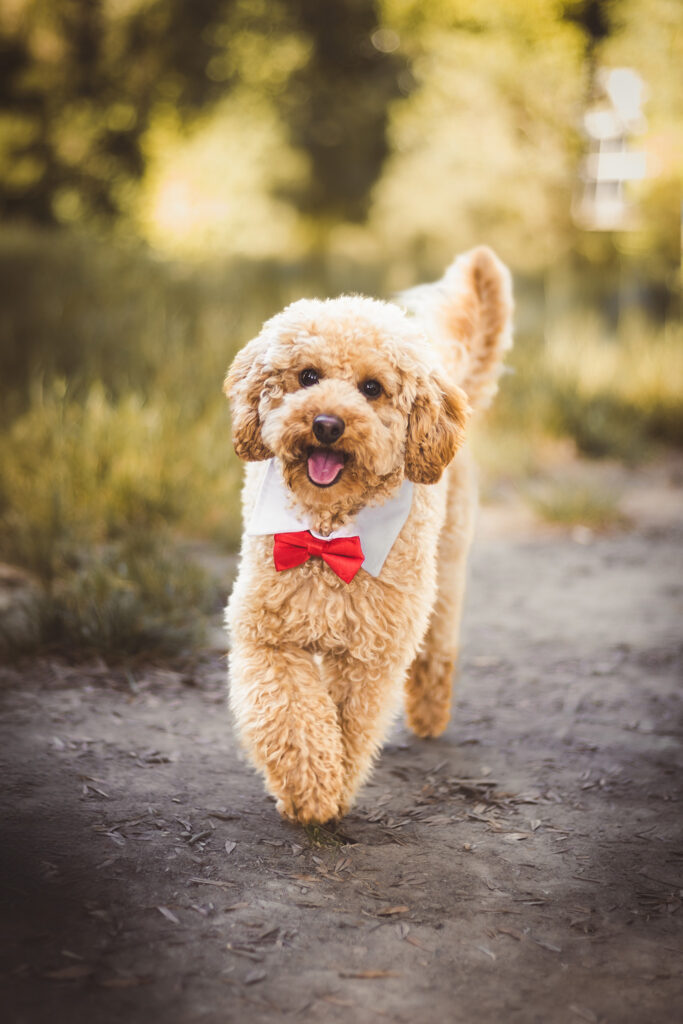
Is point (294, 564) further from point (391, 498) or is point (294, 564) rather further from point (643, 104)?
point (643, 104)

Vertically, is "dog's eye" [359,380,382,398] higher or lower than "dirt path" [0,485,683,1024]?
higher

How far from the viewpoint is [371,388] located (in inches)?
115

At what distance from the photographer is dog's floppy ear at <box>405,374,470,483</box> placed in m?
2.98

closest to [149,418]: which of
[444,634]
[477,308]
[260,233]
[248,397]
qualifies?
[477,308]

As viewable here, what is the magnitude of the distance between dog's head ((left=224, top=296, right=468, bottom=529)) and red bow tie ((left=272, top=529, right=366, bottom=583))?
0.08 m

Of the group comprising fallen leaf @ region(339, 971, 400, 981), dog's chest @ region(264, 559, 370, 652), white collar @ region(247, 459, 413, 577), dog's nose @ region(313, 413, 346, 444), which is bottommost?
fallen leaf @ region(339, 971, 400, 981)

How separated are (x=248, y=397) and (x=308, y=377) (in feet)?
0.74

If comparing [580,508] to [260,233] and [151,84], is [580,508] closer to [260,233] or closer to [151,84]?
[260,233]

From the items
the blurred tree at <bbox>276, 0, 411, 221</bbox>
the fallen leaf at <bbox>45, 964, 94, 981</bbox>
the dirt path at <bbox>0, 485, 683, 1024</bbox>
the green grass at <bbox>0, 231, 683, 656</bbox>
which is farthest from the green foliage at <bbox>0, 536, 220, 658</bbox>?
the blurred tree at <bbox>276, 0, 411, 221</bbox>

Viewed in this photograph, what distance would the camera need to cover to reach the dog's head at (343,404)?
9.18 feet

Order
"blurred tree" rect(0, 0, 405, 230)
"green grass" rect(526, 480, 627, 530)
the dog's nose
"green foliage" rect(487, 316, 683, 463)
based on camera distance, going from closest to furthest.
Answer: the dog's nose
"green grass" rect(526, 480, 627, 530)
"green foliage" rect(487, 316, 683, 463)
"blurred tree" rect(0, 0, 405, 230)

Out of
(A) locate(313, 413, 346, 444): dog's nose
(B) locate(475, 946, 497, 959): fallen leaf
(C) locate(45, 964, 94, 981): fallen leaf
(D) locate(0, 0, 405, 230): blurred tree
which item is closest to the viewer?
(C) locate(45, 964, 94, 981): fallen leaf

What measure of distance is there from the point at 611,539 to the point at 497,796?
4.08 m

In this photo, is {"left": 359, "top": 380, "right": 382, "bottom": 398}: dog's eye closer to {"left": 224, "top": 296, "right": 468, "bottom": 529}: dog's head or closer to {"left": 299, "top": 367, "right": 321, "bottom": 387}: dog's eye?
{"left": 224, "top": 296, "right": 468, "bottom": 529}: dog's head
